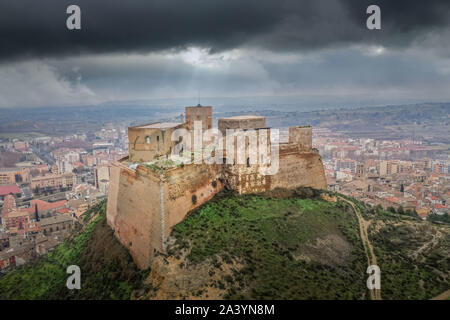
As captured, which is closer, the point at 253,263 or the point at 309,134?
the point at 253,263

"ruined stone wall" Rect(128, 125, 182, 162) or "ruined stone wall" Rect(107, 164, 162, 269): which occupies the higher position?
"ruined stone wall" Rect(128, 125, 182, 162)

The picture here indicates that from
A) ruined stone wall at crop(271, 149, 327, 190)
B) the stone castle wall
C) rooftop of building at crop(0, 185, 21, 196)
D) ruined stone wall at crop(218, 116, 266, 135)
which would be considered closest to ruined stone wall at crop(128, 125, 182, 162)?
the stone castle wall

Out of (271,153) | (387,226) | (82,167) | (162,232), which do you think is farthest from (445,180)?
(82,167)

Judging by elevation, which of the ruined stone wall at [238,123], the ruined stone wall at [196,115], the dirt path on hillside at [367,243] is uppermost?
the ruined stone wall at [196,115]

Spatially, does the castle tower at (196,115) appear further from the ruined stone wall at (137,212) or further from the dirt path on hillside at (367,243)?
the dirt path on hillside at (367,243)

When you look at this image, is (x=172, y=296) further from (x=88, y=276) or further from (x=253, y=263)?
(x=88, y=276)

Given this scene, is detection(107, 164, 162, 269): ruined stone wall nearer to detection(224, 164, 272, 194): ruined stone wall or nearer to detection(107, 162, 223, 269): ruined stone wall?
detection(107, 162, 223, 269): ruined stone wall

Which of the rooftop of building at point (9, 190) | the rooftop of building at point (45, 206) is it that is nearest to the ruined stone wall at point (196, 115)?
the rooftop of building at point (45, 206)

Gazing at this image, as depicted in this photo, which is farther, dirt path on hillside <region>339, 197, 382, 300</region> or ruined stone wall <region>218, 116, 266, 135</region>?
ruined stone wall <region>218, 116, 266, 135</region>

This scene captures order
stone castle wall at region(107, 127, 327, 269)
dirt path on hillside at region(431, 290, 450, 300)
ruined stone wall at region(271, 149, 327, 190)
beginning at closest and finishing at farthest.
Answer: dirt path on hillside at region(431, 290, 450, 300) < stone castle wall at region(107, 127, 327, 269) < ruined stone wall at region(271, 149, 327, 190)
